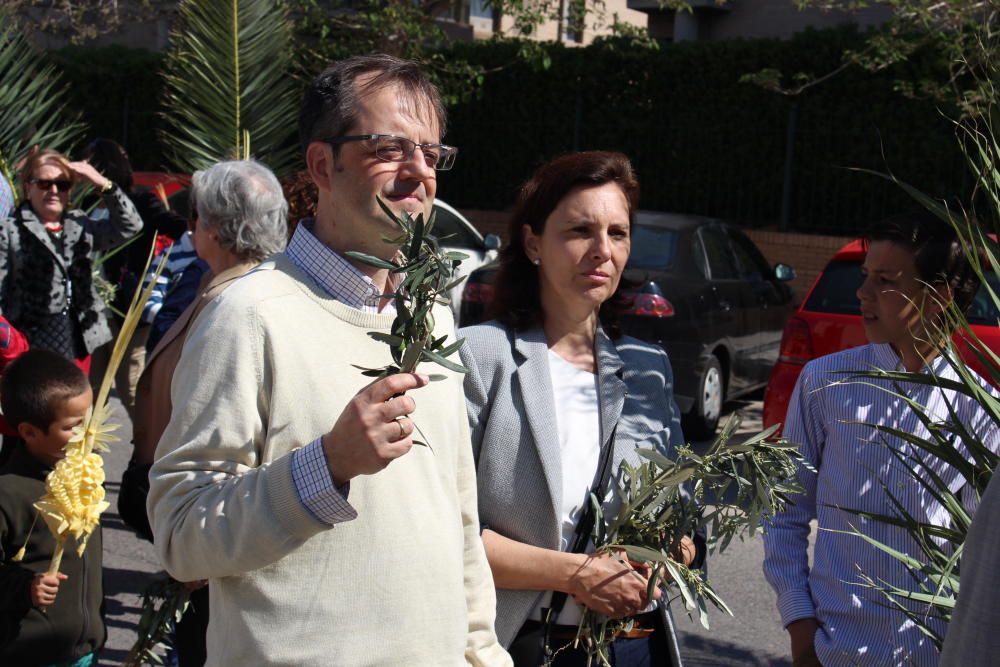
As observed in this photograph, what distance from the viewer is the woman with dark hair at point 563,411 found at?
8.63ft

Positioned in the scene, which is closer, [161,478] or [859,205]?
[161,478]

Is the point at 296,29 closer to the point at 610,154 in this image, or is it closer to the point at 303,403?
the point at 610,154

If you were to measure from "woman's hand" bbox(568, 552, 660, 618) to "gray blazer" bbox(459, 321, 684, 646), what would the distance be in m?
0.11

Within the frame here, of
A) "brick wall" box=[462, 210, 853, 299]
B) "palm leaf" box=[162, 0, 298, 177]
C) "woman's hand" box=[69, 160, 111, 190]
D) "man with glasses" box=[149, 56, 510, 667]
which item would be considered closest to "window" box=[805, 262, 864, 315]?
"palm leaf" box=[162, 0, 298, 177]

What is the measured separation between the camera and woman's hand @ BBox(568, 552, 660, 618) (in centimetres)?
259

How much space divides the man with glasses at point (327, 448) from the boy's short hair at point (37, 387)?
179 centimetres

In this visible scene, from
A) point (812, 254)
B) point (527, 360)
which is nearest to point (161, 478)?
point (527, 360)

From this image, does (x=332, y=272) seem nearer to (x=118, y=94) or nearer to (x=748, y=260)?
(x=748, y=260)

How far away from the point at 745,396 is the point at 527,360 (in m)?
8.56

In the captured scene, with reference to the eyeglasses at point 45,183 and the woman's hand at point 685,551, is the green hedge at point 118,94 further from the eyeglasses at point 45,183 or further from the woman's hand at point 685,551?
the woman's hand at point 685,551

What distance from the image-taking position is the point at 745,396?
11023mm

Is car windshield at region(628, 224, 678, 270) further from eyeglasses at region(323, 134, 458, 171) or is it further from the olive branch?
eyeglasses at region(323, 134, 458, 171)

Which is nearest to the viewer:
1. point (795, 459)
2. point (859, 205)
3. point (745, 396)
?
point (795, 459)

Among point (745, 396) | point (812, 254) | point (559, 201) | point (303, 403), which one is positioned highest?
point (559, 201)
